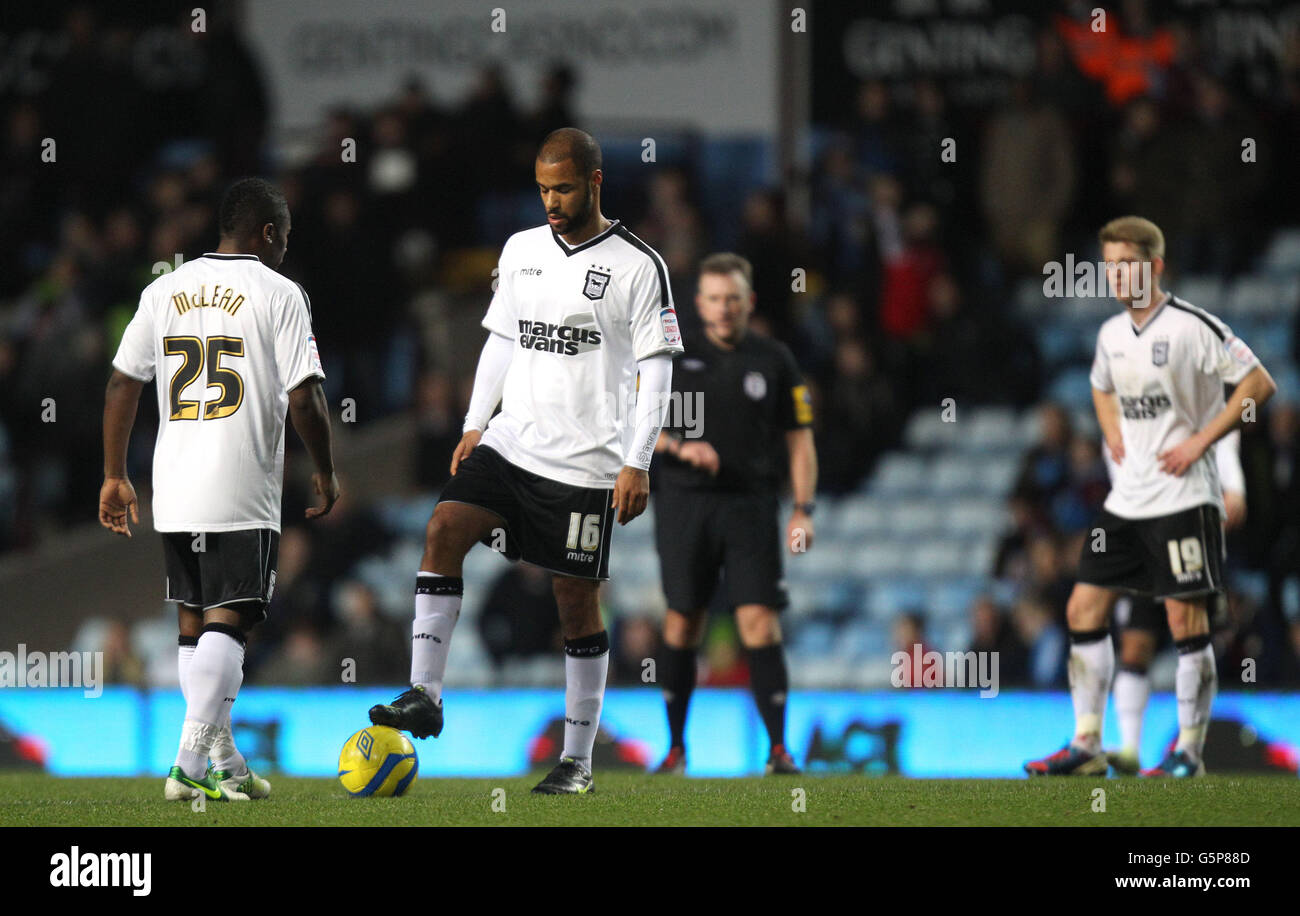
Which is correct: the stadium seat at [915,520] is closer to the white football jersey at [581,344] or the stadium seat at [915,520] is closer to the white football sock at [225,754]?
the white football jersey at [581,344]

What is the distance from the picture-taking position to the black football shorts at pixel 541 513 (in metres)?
6.35

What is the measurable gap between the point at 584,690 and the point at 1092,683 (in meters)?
2.55

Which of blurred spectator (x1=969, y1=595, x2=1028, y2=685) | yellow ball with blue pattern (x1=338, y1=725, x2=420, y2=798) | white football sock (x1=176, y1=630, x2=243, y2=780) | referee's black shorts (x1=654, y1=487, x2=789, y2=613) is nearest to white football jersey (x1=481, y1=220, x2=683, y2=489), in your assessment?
yellow ball with blue pattern (x1=338, y1=725, x2=420, y2=798)

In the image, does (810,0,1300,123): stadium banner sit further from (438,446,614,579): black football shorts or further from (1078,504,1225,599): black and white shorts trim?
(438,446,614,579): black football shorts

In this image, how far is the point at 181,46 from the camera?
733 inches

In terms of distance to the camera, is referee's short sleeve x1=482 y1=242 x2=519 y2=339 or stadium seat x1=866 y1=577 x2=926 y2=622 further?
stadium seat x1=866 y1=577 x2=926 y2=622

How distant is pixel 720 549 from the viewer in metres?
8.13

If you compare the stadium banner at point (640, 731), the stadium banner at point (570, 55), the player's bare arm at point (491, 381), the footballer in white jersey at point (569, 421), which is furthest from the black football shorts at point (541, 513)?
the stadium banner at point (570, 55)

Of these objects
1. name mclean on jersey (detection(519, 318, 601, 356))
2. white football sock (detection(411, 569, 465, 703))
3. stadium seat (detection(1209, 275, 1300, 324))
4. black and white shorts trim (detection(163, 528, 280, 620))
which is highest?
stadium seat (detection(1209, 275, 1300, 324))

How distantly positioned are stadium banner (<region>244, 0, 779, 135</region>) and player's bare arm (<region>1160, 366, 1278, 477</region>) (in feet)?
35.5

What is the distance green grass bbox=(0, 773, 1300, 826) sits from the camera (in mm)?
5547

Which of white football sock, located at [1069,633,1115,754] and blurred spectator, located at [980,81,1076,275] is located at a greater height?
blurred spectator, located at [980,81,1076,275]

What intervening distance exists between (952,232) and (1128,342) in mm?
8778

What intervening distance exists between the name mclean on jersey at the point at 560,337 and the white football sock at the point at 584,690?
1063mm
